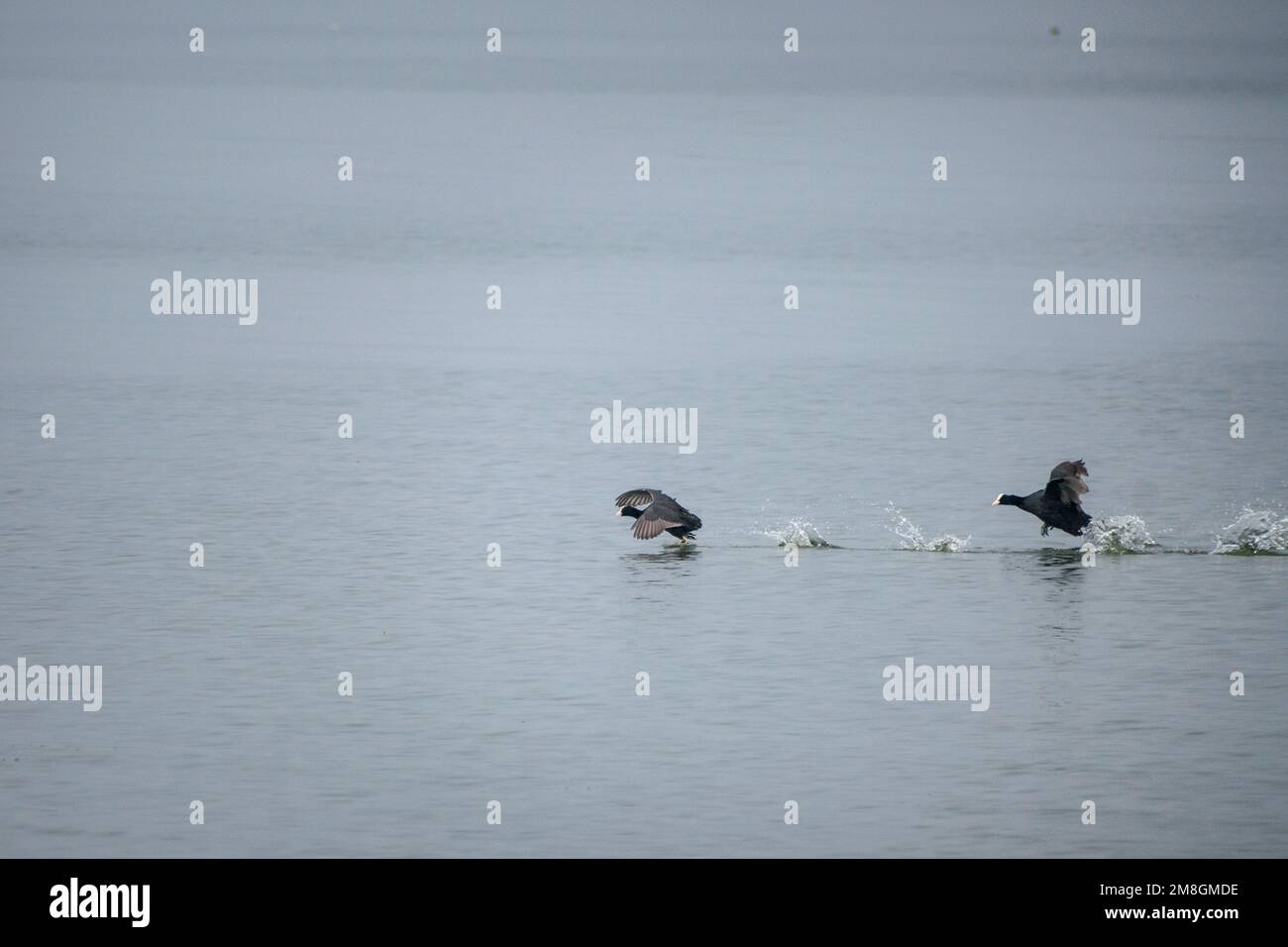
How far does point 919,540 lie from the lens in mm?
20156

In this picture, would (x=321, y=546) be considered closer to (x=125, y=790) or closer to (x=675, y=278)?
(x=125, y=790)

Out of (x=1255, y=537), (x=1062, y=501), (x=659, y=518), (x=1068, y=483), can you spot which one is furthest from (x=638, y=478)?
(x=1255, y=537)

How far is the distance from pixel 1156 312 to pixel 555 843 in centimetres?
2304

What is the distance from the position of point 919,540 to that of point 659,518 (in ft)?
8.26

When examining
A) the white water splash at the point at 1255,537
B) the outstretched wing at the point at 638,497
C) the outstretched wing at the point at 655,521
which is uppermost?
the outstretched wing at the point at 638,497

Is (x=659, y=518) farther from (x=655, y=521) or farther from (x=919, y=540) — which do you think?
(x=919, y=540)

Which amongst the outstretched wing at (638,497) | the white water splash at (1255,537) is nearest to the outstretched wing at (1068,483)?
the white water splash at (1255,537)

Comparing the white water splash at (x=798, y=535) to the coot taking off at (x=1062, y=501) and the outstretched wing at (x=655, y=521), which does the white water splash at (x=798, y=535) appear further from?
the coot taking off at (x=1062, y=501)

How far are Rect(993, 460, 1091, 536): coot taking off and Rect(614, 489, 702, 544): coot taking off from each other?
285 cm

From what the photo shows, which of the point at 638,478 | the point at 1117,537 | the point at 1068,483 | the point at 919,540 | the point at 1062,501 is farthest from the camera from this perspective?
the point at 638,478

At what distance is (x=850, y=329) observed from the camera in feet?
108

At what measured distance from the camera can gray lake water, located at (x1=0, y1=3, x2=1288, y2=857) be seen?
13.7m

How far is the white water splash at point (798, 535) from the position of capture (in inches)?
790

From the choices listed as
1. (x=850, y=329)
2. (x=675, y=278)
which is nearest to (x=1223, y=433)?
(x=850, y=329)
